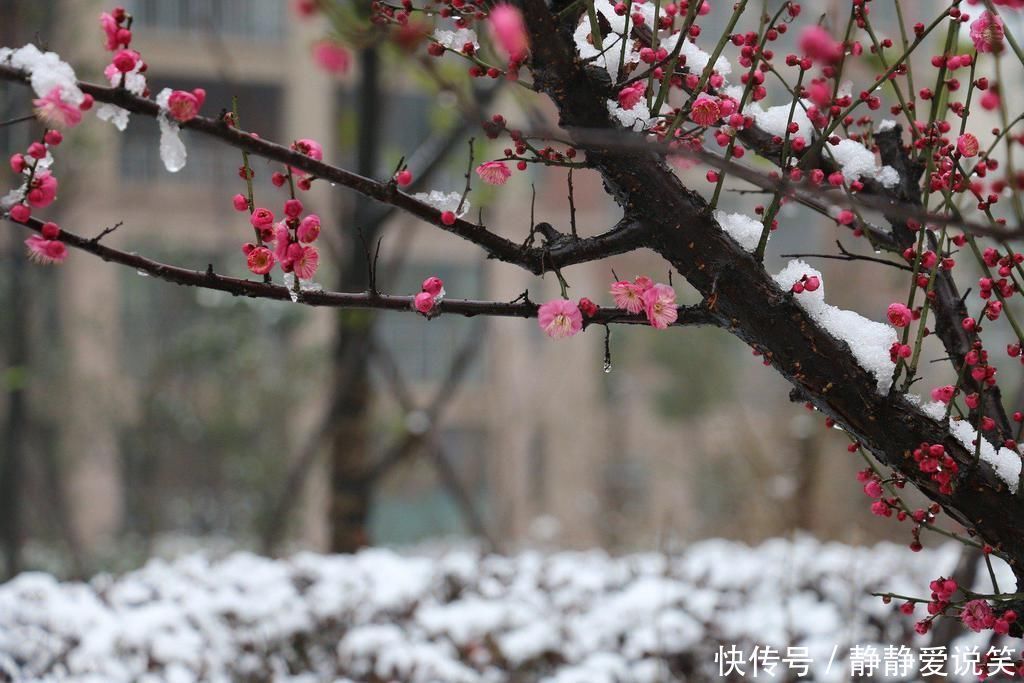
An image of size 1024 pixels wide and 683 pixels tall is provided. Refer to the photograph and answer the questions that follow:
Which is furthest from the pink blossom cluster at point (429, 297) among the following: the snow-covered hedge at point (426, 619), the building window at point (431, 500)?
the building window at point (431, 500)

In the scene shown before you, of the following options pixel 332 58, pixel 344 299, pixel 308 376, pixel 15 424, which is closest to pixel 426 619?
pixel 332 58

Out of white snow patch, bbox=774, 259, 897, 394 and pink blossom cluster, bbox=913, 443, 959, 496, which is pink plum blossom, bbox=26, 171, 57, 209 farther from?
pink blossom cluster, bbox=913, 443, 959, 496

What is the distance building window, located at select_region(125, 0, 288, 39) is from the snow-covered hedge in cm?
889

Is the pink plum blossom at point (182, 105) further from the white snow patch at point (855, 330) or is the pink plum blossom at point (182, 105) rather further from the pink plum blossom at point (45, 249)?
the white snow patch at point (855, 330)

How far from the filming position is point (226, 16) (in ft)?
36.4

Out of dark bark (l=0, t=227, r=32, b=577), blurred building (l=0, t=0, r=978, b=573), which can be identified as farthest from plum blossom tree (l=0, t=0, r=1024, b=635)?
blurred building (l=0, t=0, r=978, b=573)

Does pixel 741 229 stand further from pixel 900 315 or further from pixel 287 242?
pixel 287 242

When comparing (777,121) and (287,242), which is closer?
(287,242)

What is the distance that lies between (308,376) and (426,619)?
6.85m

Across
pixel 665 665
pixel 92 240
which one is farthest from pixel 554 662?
pixel 92 240

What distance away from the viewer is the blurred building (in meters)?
8.39

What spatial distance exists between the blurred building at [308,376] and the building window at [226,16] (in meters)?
0.02

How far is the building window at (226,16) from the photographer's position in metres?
10.6

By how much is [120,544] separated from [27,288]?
14.4 feet
